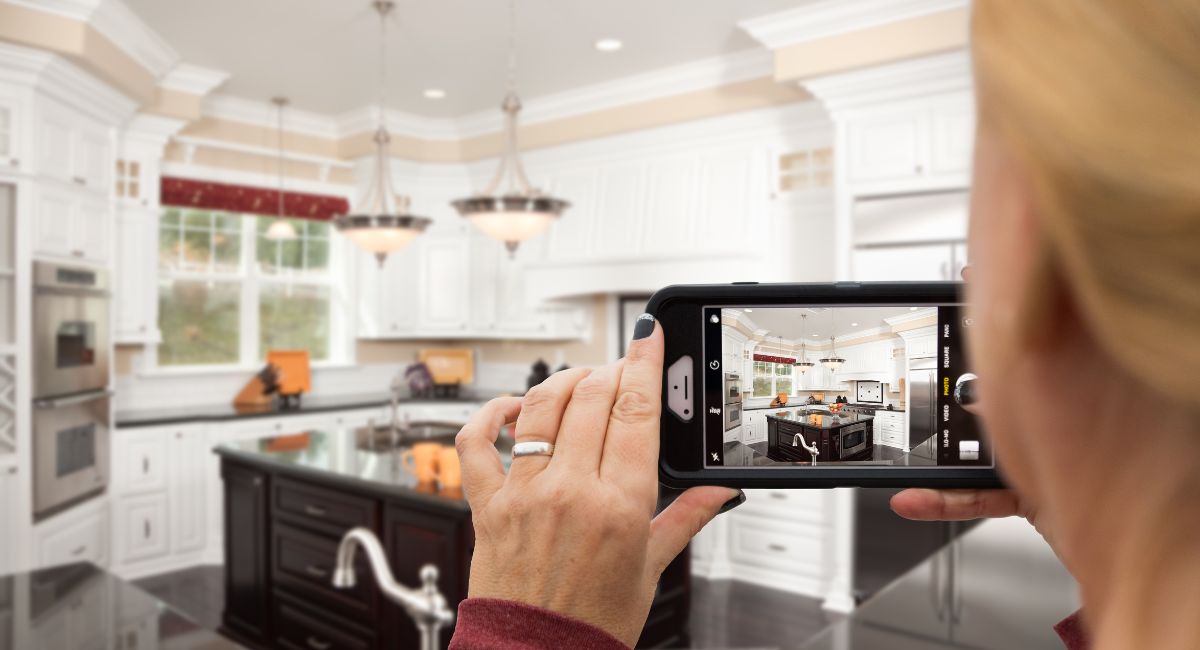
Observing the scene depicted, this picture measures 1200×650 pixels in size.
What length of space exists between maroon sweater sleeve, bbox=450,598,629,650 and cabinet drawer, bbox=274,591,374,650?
271 cm

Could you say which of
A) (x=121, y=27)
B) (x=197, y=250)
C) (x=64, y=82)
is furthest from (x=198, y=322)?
(x=121, y=27)

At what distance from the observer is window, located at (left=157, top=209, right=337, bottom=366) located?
211 inches

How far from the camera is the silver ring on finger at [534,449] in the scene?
1.62 ft

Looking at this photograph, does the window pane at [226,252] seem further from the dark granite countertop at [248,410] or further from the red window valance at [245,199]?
the dark granite countertop at [248,410]

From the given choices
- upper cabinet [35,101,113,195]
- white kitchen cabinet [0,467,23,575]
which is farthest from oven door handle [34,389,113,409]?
upper cabinet [35,101,113,195]

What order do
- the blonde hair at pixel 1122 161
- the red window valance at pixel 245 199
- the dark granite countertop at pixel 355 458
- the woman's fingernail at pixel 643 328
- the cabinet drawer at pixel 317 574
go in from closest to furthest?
1. the blonde hair at pixel 1122 161
2. the woman's fingernail at pixel 643 328
3. the dark granite countertop at pixel 355 458
4. the cabinet drawer at pixel 317 574
5. the red window valance at pixel 245 199

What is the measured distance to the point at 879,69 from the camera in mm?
3836

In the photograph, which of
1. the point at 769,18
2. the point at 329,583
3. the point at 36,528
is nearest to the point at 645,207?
the point at 769,18

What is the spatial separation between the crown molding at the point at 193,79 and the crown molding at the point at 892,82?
3395 millimetres

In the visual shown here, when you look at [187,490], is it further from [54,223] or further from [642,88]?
[642,88]

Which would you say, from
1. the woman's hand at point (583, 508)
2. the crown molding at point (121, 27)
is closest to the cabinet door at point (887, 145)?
the crown molding at point (121, 27)

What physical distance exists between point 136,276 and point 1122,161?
18.0 feet

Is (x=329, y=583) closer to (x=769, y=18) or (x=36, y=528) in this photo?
(x=36, y=528)

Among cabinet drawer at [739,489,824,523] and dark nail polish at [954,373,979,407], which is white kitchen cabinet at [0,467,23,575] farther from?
dark nail polish at [954,373,979,407]
